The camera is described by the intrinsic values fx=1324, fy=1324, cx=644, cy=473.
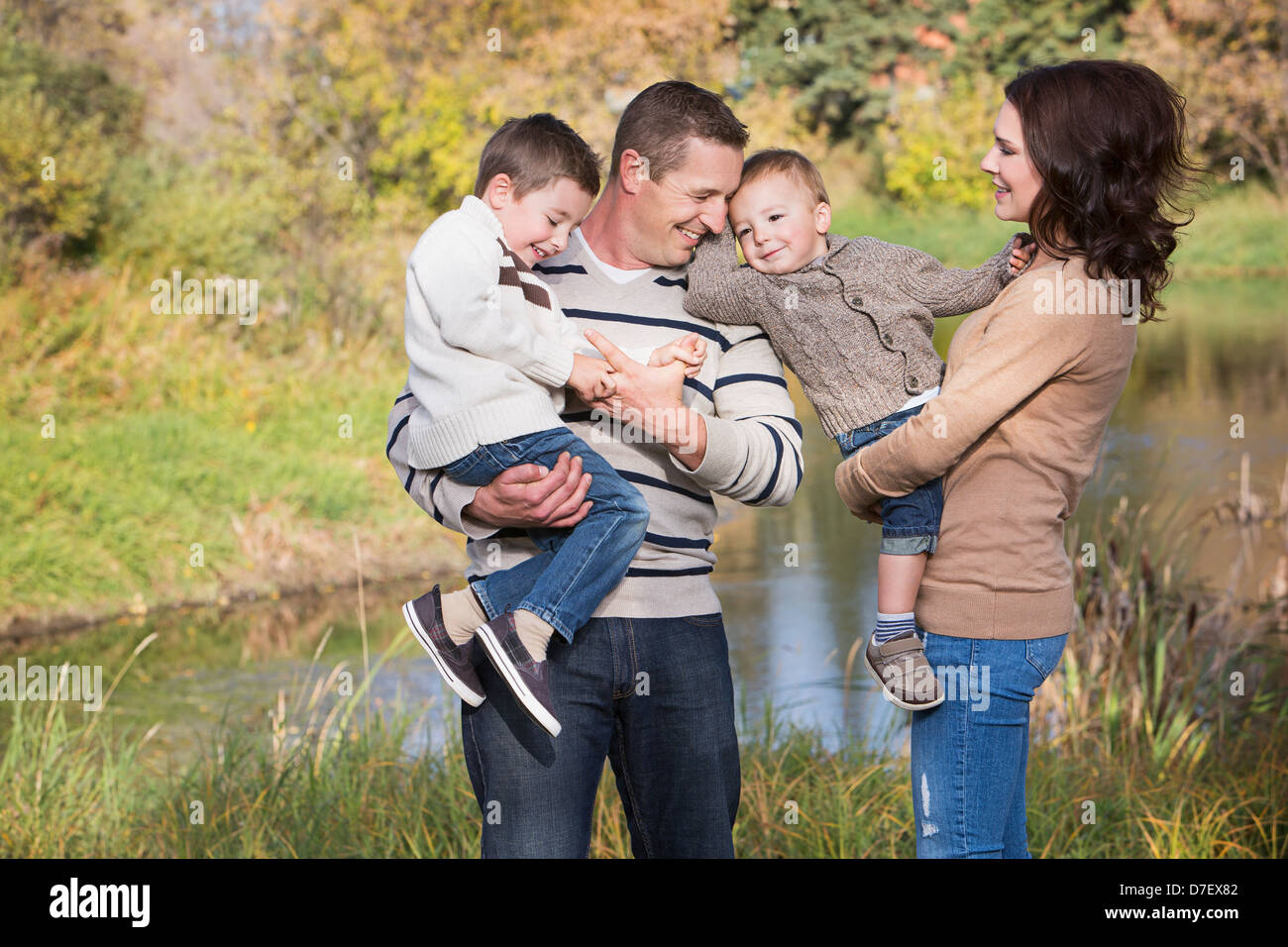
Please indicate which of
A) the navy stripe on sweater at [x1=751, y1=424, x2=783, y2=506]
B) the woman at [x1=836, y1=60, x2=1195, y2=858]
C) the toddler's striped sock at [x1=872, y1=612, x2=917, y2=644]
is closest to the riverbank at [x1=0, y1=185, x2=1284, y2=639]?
the navy stripe on sweater at [x1=751, y1=424, x2=783, y2=506]

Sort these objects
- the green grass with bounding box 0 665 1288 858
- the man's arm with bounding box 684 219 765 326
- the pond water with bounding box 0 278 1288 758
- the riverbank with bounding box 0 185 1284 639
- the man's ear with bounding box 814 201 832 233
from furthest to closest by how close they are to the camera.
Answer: the riverbank with bounding box 0 185 1284 639, the pond water with bounding box 0 278 1288 758, the green grass with bounding box 0 665 1288 858, the man's ear with bounding box 814 201 832 233, the man's arm with bounding box 684 219 765 326

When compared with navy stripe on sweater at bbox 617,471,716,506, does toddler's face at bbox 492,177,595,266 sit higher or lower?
higher

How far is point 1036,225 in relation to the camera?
6.78ft

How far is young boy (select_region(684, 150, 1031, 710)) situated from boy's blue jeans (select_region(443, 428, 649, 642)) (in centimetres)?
36

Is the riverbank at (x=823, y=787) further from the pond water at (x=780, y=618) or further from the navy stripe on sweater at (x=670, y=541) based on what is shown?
the navy stripe on sweater at (x=670, y=541)

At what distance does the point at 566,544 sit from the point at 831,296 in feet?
2.21

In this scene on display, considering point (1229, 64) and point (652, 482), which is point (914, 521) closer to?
point (652, 482)

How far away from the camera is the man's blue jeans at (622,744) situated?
2.14 m

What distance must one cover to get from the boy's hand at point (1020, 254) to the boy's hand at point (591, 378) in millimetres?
712

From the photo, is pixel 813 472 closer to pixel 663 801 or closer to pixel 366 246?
pixel 366 246

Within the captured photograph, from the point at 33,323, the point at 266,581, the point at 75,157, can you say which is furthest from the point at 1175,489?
the point at 75,157

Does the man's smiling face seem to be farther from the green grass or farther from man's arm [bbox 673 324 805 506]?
the green grass

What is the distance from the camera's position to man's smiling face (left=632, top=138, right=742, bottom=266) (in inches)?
91.0

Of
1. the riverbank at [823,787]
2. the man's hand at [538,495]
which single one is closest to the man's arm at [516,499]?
the man's hand at [538,495]
